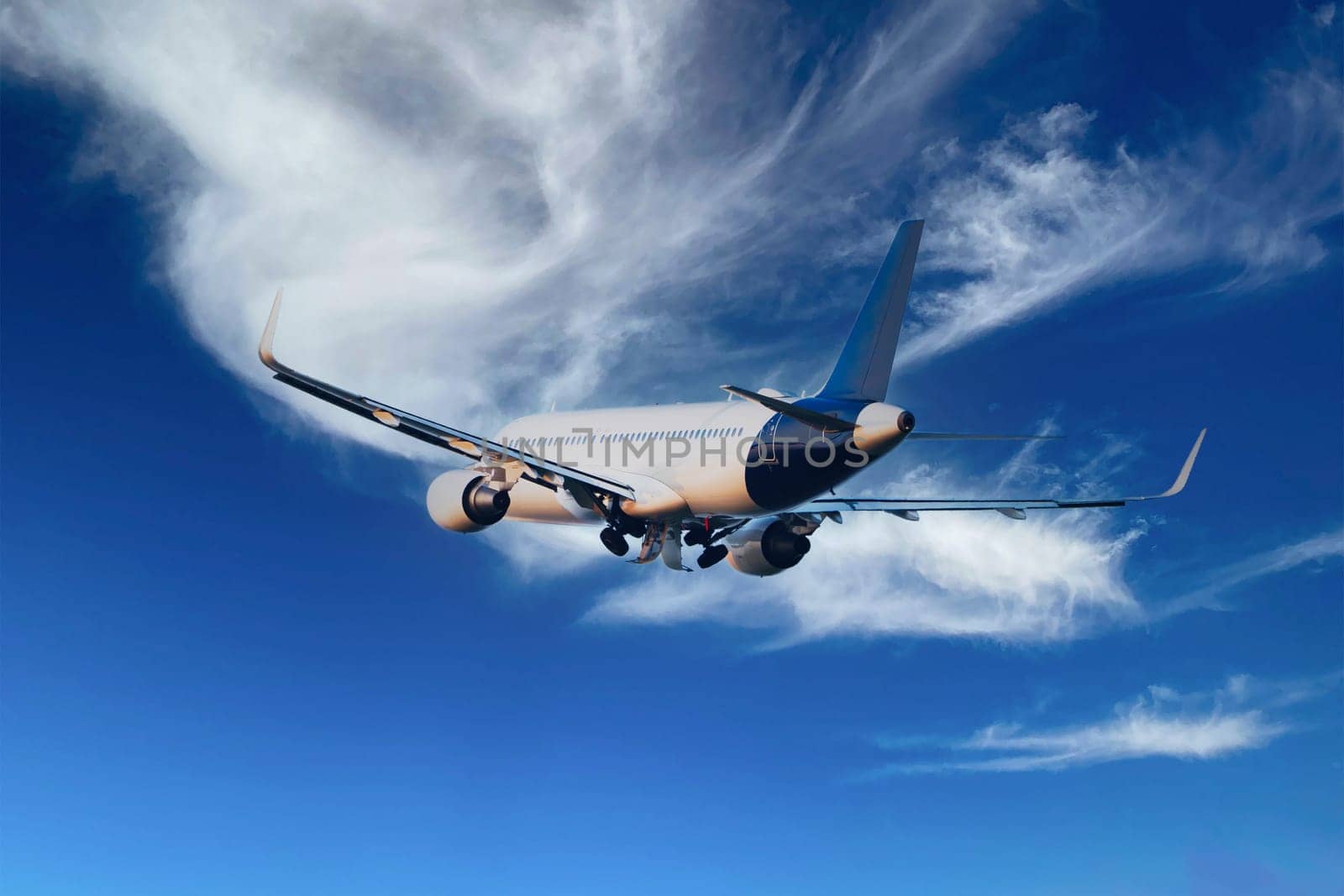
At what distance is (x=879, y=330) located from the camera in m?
30.1

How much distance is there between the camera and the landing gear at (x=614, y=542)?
34.7 m

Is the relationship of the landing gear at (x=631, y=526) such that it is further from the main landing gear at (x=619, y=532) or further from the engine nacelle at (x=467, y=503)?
the engine nacelle at (x=467, y=503)

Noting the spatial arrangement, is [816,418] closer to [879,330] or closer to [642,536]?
[879,330]

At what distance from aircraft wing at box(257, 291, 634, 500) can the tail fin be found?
7790 mm

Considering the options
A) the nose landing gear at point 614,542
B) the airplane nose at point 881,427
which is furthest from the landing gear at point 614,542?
the airplane nose at point 881,427

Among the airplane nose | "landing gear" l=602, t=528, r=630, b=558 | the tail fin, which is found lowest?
the airplane nose

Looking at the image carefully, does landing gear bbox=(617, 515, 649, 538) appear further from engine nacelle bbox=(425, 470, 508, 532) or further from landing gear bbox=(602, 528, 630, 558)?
engine nacelle bbox=(425, 470, 508, 532)

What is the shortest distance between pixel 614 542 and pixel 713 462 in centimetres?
476

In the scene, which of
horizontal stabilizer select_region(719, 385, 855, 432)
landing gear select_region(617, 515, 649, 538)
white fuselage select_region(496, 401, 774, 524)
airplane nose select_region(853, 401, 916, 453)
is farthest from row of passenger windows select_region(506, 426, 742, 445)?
airplane nose select_region(853, 401, 916, 453)

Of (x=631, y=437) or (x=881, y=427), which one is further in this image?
(x=631, y=437)

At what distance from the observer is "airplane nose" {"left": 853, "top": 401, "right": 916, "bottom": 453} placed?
28078mm

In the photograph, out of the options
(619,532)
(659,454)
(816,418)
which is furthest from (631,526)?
(816,418)

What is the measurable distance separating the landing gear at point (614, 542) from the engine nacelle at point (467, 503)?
10.9 ft

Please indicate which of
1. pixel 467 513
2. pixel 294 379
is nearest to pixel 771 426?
pixel 467 513
